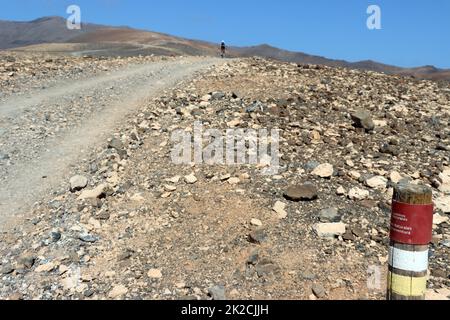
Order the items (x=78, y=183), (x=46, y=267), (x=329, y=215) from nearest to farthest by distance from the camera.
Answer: (x=46, y=267), (x=329, y=215), (x=78, y=183)

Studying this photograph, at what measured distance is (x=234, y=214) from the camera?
7246mm

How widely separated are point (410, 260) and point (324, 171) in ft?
14.8

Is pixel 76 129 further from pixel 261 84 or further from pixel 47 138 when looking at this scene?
pixel 261 84

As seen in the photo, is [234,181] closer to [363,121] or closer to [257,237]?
[257,237]

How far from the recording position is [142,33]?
67375mm

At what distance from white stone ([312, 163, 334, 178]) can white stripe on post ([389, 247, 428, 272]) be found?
4.37m

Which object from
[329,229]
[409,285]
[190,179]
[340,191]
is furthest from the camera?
[190,179]

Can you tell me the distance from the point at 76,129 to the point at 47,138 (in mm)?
782

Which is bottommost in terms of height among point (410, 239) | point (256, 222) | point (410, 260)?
point (256, 222)

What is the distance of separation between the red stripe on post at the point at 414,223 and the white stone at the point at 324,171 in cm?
442

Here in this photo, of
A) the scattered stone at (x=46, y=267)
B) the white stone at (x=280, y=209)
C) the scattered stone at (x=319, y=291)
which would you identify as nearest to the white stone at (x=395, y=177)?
the white stone at (x=280, y=209)

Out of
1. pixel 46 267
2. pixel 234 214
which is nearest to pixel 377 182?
pixel 234 214

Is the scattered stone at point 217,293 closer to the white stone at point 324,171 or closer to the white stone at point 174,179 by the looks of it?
the white stone at point 174,179
